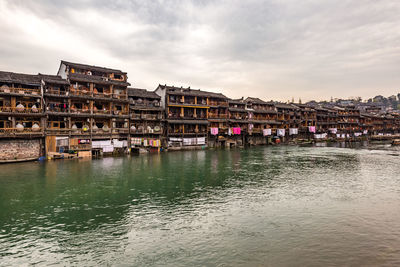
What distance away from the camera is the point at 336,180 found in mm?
30859

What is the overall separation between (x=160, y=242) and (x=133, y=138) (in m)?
A: 46.8

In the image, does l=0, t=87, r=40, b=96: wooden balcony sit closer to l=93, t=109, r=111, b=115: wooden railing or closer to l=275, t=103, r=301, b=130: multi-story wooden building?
l=93, t=109, r=111, b=115: wooden railing

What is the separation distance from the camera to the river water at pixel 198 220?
12.9 meters

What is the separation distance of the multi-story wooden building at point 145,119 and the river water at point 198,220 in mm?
27494

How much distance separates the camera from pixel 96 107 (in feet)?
179

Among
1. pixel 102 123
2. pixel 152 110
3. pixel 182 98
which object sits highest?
pixel 182 98

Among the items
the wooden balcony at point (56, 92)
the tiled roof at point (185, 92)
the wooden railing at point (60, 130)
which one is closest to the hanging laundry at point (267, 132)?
the tiled roof at point (185, 92)

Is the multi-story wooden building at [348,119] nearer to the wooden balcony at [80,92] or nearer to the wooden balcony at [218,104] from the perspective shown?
the wooden balcony at [218,104]

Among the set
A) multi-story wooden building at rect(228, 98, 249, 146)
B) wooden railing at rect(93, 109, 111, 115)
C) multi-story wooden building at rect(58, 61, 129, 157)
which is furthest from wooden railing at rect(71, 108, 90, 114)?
multi-story wooden building at rect(228, 98, 249, 146)

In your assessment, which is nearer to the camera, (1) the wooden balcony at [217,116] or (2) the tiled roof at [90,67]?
(2) the tiled roof at [90,67]

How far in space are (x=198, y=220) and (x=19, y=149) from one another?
4257cm

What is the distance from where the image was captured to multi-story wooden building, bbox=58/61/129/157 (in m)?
50.3

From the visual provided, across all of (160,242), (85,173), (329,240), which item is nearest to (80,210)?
(160,242)

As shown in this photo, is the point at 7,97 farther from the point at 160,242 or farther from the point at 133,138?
the point at 160,242
